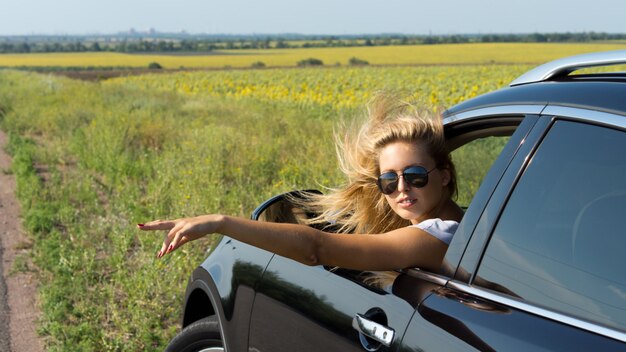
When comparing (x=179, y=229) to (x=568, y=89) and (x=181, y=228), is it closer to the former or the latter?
(x=181, y=228)

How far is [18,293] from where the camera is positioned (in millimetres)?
6996

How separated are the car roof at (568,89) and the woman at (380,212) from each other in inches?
8.4

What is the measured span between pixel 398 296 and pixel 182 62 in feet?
293

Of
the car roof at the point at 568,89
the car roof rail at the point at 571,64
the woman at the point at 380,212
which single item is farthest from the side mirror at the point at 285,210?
the car roof rail at the point at 571,64

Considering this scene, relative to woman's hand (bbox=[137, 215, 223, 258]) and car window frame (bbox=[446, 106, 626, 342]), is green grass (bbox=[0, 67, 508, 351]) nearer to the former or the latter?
woman's hand (bbox=[137, 215, 223, 258])

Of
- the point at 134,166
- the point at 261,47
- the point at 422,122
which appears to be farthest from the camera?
the point at 261,47

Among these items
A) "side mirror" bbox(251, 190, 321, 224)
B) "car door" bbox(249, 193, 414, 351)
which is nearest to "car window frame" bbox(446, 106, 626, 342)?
"car door" bbox(249, 193, 414, 351)

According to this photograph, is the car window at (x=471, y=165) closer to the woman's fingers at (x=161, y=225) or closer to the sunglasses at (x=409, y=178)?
the sunglasses at (x=409, y=178)

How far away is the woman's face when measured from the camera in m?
2.95

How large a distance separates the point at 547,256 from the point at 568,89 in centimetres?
44

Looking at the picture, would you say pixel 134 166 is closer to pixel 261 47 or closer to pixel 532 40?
pixel 532 40

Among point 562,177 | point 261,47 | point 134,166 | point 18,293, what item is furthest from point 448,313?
point 261,47

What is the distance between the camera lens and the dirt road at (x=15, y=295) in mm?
5875

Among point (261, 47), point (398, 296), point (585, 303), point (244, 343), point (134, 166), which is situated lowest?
point (261, 47)
